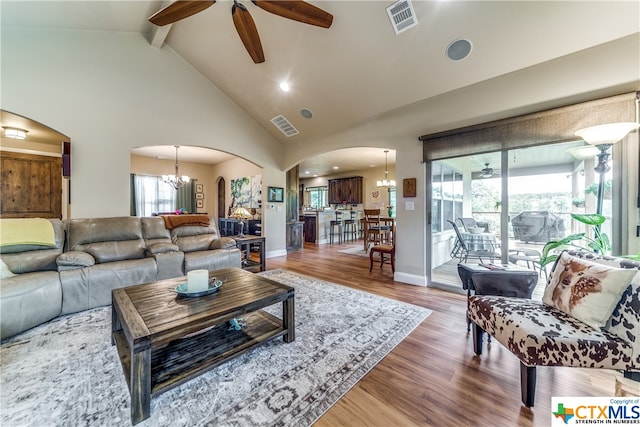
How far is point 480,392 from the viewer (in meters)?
1.53

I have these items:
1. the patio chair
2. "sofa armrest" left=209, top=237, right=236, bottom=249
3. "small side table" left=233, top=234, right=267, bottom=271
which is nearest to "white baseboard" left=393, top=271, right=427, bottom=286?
the patio chair

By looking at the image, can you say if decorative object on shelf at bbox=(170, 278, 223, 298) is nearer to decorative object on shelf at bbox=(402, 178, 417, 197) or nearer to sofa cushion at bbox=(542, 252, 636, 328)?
sofa cushion at bbox=(542, 252, 636, 328)

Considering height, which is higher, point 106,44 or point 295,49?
point 106,44

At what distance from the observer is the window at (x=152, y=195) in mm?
7520

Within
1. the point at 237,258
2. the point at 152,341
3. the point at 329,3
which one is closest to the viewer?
the point at 152,341

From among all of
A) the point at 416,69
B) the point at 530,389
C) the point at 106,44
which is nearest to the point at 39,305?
the point at 106,44

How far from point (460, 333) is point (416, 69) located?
118 inches

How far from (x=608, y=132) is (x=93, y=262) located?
17.2ft

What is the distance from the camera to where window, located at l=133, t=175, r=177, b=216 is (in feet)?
24.7

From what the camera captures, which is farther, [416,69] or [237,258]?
[237,258]

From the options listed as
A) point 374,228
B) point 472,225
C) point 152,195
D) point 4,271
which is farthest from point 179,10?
point 152,195

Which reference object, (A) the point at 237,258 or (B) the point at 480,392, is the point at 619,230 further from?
(A) the point at 237,258

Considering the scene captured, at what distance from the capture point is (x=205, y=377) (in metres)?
1.63

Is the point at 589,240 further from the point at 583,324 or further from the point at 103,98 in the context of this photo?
the point at 103,98
